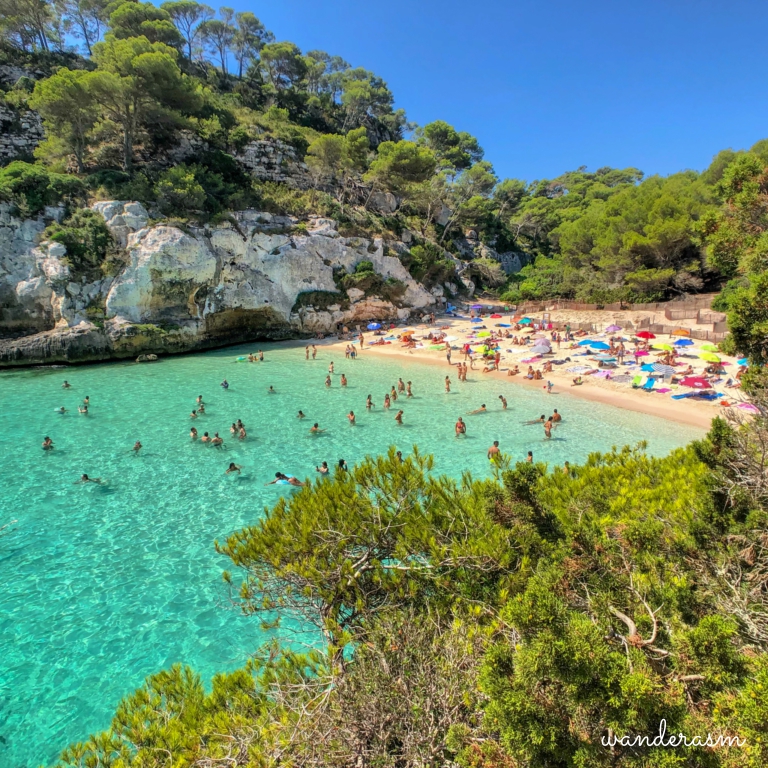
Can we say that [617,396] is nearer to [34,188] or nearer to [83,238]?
[83,238]

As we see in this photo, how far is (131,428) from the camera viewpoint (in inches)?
611

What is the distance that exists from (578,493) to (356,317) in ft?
99.4

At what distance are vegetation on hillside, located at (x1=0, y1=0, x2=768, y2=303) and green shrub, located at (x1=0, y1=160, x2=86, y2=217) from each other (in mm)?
203

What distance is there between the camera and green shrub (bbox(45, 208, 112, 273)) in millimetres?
24777

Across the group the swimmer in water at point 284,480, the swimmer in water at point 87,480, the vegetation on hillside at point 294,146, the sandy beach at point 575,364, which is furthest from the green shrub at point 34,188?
the swimmer in water at point 284,480

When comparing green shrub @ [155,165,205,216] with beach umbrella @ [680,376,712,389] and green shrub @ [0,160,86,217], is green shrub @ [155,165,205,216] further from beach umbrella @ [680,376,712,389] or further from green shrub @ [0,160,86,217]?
beach umbrella @ [680,376,712,389]

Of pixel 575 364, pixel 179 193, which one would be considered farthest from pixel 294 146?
pixel 575 364

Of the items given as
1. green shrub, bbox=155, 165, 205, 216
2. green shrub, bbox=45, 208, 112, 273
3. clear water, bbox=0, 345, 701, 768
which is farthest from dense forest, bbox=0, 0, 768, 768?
green shrub, bbox=155, 165, 205, 216

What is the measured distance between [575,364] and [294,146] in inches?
1354

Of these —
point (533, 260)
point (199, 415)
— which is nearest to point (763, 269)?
point (199, 415)

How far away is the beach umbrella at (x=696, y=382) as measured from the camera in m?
17.3

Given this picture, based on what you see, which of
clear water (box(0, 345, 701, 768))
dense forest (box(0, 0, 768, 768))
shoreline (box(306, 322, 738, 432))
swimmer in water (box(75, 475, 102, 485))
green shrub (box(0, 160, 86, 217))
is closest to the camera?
dense forest (box(0, 0, 768, 768))

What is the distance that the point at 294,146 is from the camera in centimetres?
4066

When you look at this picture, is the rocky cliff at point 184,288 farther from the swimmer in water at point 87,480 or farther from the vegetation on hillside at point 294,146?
the swimmer in water at point 87,480
